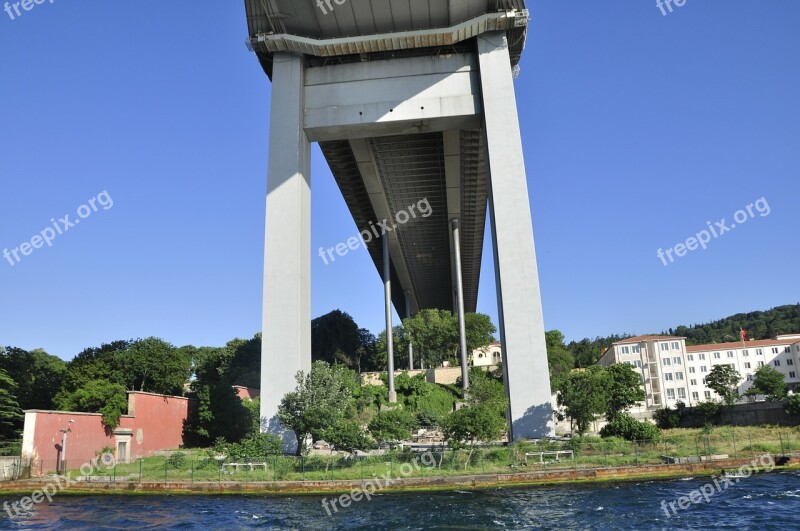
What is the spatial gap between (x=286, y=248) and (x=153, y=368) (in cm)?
1780

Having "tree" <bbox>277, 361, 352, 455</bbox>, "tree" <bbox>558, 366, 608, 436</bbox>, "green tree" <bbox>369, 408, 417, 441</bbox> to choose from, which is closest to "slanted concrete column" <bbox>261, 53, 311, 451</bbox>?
"tree" <bbox>277, 361, 352, 455</bbox>

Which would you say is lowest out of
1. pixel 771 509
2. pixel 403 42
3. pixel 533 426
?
pixel 771 509

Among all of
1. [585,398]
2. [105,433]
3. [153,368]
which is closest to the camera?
[585,398]

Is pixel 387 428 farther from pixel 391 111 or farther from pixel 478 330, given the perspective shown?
pixel 478 330

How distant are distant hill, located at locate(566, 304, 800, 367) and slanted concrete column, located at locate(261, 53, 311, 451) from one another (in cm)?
6952

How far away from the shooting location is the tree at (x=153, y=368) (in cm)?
3566

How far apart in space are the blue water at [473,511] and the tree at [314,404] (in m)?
3.64

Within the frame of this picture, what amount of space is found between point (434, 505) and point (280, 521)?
3.66 metres

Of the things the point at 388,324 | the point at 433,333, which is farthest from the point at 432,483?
the point at 433,333

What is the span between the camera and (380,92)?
25.6 m

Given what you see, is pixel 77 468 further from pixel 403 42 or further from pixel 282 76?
pixel 403 42

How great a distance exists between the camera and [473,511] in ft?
44.8

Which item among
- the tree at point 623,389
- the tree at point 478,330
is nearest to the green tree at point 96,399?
the tree at point 623,389

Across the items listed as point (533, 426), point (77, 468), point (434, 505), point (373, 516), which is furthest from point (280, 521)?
point (77, 468)
